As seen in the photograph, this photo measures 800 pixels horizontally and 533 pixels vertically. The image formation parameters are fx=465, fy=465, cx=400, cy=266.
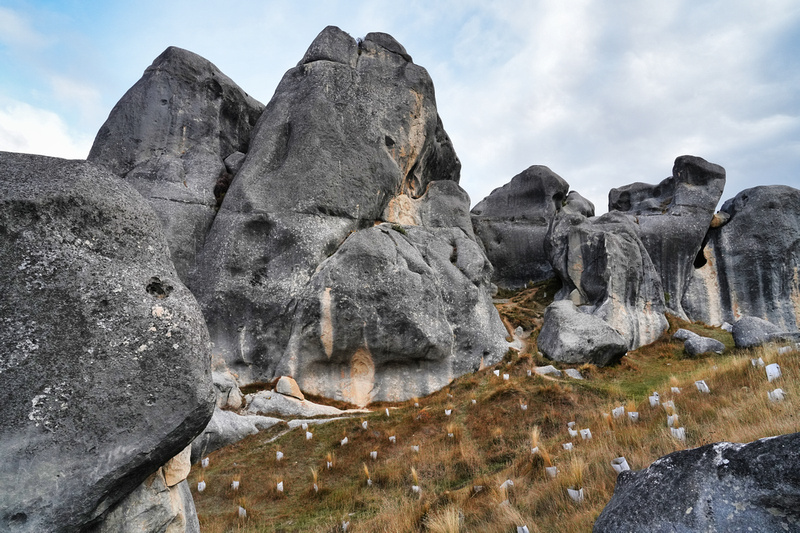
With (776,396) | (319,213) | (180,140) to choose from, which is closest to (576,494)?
(776,396)

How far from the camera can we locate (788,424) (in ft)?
16.7

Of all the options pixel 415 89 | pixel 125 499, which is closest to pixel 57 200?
pixel 125 499

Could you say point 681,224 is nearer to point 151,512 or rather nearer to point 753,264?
point 753,264

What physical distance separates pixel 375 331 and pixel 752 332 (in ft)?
42.7

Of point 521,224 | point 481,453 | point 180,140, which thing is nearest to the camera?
point 481,453

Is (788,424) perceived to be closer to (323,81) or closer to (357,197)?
(357,197)

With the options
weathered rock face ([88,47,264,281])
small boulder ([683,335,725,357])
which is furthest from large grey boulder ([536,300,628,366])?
weathered rock face ([88,47,264,281])

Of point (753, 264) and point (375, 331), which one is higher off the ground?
point (753, 264)

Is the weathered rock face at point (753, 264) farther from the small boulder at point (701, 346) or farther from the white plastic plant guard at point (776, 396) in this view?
the white plastic plant guard at point (776, 396)

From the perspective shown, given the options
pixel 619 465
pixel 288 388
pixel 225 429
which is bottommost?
pixel 225 429

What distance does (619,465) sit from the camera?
17.5 ft

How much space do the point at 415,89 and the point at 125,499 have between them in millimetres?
21670

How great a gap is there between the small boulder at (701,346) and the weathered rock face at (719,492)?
1714 centimetres

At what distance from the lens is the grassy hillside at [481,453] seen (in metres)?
5.53
